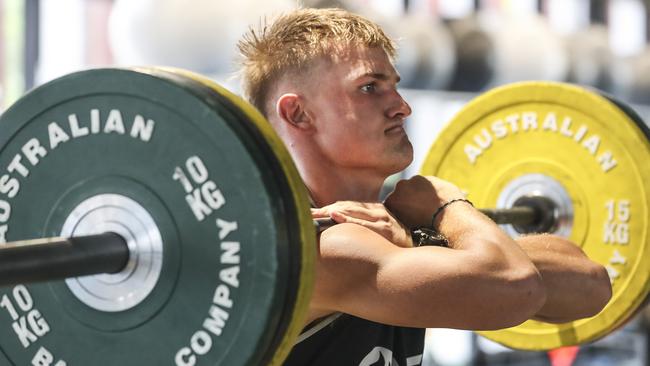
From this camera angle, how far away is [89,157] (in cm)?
155

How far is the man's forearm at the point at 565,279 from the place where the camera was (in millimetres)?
2219

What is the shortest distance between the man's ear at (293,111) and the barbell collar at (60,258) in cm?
75

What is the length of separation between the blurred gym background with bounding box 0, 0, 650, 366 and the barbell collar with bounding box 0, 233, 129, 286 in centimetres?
97

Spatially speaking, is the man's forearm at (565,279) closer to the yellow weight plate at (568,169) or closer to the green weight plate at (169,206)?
the yellow weight plate at (568,169)

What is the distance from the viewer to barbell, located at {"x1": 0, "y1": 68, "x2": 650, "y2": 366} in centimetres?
144

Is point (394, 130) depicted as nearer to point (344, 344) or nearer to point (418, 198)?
point (418, 198)

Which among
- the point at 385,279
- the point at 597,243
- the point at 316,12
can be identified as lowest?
the point at 597,243

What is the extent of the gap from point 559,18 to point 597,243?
19.2ft

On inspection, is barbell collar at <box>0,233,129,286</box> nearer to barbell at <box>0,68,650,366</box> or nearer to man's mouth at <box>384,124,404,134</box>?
barbell at <box>0,68,650,366</box>

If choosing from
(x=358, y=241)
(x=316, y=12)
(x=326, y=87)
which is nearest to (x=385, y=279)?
(x=358, y=241)

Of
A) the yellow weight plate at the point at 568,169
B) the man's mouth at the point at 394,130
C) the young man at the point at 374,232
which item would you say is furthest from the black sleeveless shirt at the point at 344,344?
the yellow weight plate at the point at 568,169

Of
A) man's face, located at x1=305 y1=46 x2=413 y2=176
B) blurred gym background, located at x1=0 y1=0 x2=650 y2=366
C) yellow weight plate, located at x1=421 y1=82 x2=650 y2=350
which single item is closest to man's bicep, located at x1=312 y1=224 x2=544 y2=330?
man's face, located at x1=305 y1=46 x2=413 y2=176

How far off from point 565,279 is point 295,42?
0.72 m

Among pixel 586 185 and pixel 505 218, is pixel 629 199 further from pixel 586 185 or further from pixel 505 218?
pixel 505 218
